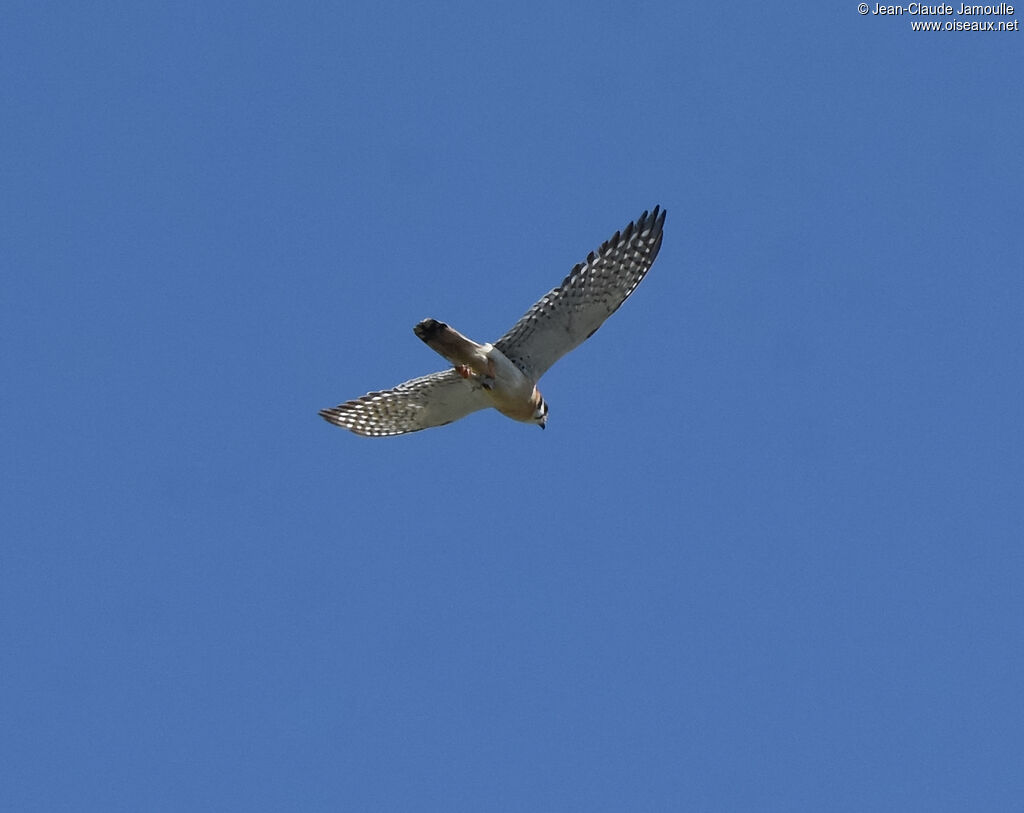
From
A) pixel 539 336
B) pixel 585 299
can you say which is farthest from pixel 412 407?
pixel 585 299

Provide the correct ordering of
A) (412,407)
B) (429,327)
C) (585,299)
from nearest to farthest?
1. (429,327)
2. (585,299)
3. (412,407)

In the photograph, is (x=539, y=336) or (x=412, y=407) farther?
(x=412, y=407)

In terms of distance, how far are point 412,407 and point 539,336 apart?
198 cm

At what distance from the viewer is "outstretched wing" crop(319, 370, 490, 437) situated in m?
18.7

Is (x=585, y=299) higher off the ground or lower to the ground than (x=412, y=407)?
higher

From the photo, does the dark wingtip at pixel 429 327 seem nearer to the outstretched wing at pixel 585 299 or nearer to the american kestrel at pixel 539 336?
the american kestrel at pixel 539 336

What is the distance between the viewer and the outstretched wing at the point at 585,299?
17938 millimetres

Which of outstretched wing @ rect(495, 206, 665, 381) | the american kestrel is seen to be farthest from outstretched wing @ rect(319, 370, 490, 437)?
outstretched wing @ rect(495, 206, 665, 381)

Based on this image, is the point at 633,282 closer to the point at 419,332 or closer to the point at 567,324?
the point at 567,324

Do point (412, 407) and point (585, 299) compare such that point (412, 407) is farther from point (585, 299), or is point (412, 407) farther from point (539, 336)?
point (585, 299)

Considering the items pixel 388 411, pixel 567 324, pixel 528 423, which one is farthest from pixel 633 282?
pixel 388 411

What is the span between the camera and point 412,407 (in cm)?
1925

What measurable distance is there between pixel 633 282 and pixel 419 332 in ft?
8.25

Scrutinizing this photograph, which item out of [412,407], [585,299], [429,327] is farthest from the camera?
[412,407]
